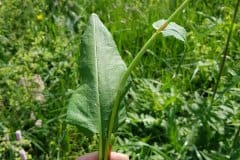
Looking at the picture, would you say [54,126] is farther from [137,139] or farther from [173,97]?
[173,97]

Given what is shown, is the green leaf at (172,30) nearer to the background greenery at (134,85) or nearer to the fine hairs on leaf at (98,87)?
the fine hairs on leaf at (98,87)

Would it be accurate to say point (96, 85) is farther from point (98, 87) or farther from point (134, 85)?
point (134, 85)

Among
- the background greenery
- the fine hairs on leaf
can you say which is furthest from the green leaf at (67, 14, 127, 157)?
the background greenery

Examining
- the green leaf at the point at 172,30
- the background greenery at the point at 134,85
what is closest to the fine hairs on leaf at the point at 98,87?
the green leaf at the point at 172,30

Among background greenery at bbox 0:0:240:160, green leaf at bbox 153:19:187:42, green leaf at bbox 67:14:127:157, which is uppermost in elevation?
green leaf at bbox 153:19:187:42

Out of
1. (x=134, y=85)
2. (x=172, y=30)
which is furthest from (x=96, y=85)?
(x=134, y=85)

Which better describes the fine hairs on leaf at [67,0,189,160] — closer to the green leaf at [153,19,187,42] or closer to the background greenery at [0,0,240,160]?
the green leaf at [153,19,187,42]

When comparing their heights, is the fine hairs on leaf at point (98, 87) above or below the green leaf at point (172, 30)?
below
